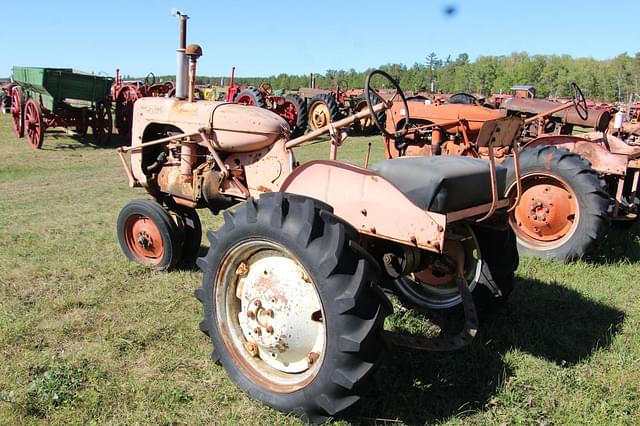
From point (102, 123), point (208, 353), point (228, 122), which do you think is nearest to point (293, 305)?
point (208, 353)

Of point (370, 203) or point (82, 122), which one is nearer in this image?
Result: point (370, 203)

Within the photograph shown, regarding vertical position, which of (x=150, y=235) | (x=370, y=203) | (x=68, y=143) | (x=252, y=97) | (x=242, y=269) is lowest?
(x=68, y=143)

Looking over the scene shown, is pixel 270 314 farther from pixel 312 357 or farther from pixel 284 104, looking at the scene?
pixel 284 104

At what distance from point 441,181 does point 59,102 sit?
44.3ft

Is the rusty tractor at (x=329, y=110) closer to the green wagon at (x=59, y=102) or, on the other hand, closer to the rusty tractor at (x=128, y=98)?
the rusty tractor at (x=128, y=98)

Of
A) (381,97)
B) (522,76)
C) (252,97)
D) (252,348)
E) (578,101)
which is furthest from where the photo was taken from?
(522,76)

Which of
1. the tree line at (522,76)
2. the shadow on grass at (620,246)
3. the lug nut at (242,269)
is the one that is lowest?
the shadow on grass at (620,246)

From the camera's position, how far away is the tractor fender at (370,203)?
2451 mm

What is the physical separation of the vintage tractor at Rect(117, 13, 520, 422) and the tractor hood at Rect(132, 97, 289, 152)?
354 millimetres

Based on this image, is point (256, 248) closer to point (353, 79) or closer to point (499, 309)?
point (499, 309)

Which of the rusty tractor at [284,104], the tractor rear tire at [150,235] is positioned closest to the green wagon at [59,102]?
the rusty tractor at [284,104]

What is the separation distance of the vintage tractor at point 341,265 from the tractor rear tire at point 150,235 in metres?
1.30

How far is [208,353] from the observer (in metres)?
3.09

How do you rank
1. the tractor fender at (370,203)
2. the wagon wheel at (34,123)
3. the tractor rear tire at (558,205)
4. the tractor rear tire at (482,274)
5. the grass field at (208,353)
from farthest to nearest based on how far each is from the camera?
the wagon wheel at (34,123)
the tractor rear tire at (558,205)
the tractor rear tire at (482,274)
the grass field at (208,353)
the tractor fender at (370,203)
